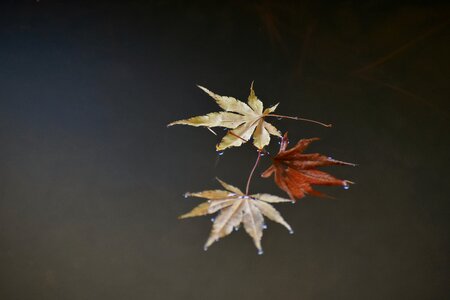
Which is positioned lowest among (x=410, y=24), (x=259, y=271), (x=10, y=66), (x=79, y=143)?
(x=259, y=271)

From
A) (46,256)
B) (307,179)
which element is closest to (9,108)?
(46,256)

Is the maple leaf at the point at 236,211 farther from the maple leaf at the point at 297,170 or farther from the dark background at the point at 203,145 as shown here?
the dark background at the point at 203,145

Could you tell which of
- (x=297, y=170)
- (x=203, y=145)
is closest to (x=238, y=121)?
(x=297, y=170)

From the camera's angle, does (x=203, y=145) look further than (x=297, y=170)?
Yes

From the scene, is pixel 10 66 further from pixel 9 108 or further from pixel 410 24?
pixel 410 24

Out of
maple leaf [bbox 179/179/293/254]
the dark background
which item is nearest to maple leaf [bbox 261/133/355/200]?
maple leaf [bbox 179/179/293/254]

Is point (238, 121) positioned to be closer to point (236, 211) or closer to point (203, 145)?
point (236, 211)
